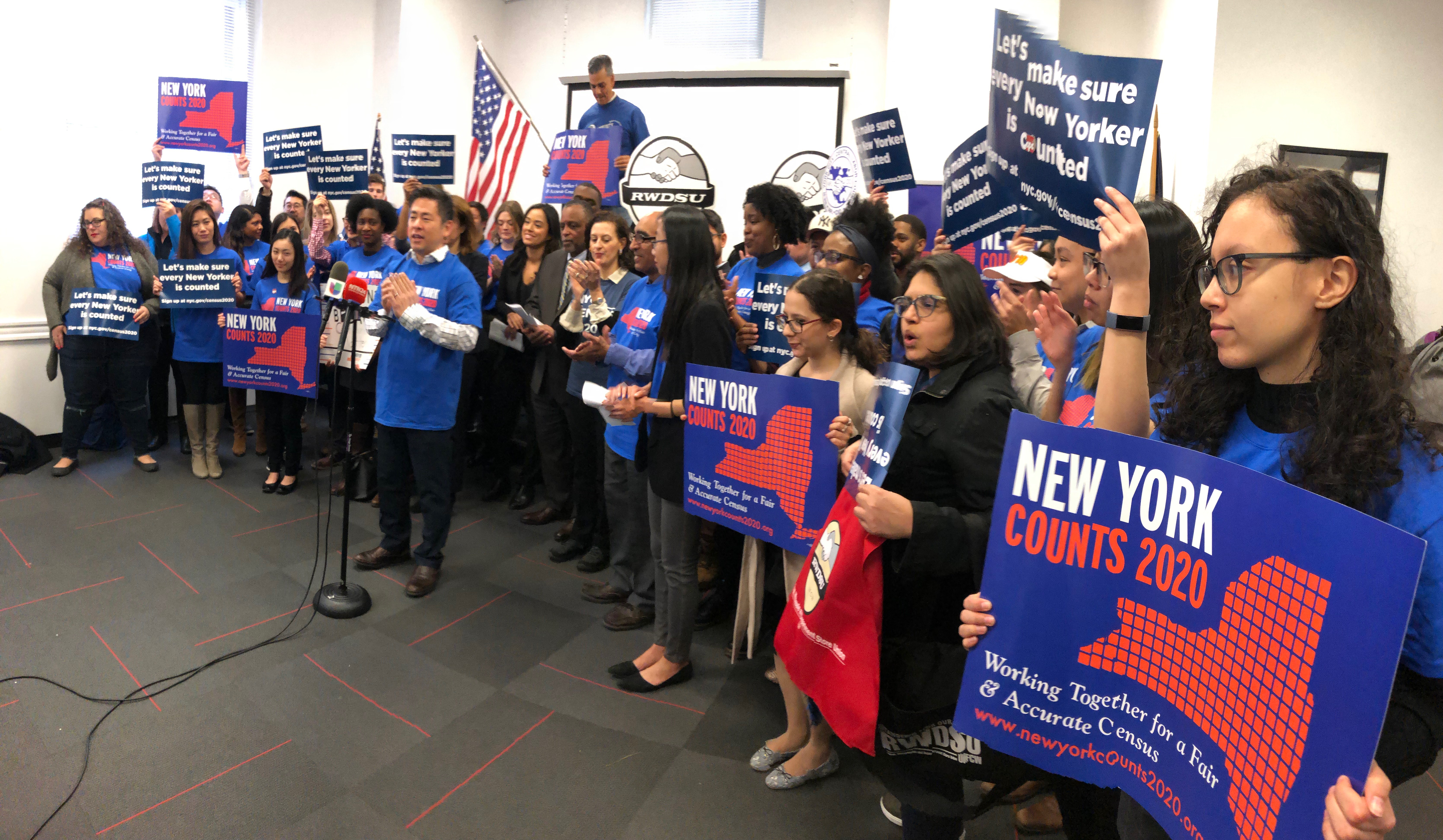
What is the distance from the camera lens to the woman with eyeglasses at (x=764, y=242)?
10.9 feet

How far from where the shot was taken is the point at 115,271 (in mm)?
5406

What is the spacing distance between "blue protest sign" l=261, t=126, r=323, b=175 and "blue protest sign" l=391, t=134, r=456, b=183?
61 cm

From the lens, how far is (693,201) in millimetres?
3613

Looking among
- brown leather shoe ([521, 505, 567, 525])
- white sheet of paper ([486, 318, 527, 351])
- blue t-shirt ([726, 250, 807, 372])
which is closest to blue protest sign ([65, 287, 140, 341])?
white sheet of paper ([486, 318, 527, 351])

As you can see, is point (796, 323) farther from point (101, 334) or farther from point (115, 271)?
point (115, 271)

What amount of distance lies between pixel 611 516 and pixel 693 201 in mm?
1524

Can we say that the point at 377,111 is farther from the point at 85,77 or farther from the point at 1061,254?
the point at 1061,254

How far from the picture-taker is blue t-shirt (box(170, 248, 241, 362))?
524 cm

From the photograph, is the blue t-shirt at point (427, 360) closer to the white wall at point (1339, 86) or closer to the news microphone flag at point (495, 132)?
the news microphone flag at point (495, 132)

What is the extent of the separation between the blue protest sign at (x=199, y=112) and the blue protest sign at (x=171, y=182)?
0.20 metres

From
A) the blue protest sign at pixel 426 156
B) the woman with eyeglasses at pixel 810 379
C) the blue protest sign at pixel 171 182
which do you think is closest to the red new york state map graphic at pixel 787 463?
the woman with eyeglasses at pixel 810 379

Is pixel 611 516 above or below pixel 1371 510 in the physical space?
below

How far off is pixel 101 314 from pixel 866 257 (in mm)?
5189

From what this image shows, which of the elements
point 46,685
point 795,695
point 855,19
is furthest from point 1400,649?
point 855,19
